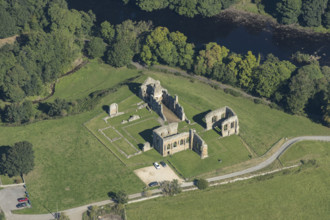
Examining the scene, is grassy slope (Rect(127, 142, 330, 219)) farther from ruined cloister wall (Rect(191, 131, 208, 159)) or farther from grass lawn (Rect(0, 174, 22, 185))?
grass lawn (Rect(0, 174, 22, 185))

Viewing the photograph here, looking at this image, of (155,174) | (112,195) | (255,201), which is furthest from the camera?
(155,174)

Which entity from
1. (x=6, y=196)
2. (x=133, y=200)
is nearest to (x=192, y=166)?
(x=133, y=200)

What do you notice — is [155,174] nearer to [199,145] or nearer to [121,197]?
[121,197]

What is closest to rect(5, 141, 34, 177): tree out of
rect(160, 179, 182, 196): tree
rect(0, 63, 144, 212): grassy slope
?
rect(0, 63, 144, 212): grassy slope

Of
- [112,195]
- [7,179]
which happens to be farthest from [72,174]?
[7,179]

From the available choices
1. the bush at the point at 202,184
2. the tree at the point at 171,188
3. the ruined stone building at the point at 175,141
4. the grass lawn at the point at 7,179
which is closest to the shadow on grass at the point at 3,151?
the grass lawn at the point at 7,179

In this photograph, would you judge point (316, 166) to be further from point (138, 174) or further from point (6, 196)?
point (6, 196)

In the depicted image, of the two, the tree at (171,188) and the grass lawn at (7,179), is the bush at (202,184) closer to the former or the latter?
Result: the tree at (171,188)
